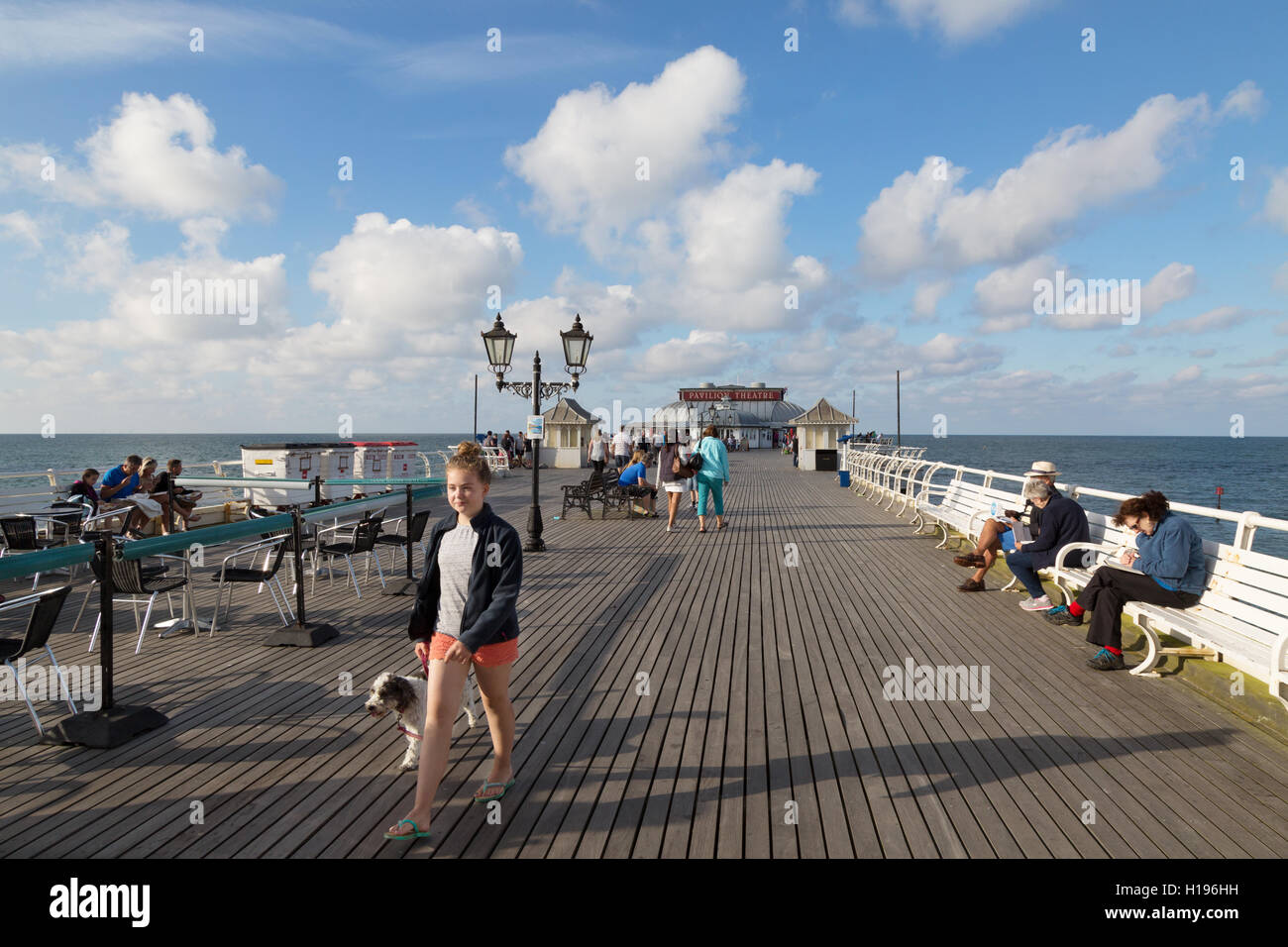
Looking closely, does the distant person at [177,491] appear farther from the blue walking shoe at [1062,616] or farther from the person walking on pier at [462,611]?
the blue walking shoe at [1062,616]

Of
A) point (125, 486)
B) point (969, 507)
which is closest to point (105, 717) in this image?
point (125, 486)

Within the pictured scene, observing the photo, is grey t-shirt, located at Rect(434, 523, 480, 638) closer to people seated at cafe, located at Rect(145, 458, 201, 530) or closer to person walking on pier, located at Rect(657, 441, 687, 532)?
people seated at cafe, located at Rect(145, 458, 201, 530)

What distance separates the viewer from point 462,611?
2.84m

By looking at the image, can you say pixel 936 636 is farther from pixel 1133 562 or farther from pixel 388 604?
pixel 388 604

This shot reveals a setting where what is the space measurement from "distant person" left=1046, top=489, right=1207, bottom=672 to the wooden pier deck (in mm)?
279

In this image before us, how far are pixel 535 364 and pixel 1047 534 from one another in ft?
22.2

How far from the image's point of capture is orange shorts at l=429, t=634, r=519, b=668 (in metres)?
2.83

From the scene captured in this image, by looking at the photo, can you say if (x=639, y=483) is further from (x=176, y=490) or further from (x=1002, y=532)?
(x=1002, y=532)

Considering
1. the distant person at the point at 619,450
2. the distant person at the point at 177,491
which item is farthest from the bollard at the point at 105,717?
the distant person at the point at 619,450

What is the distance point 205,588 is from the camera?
7.52m

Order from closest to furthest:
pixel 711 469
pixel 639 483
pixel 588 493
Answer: pixel 711 469 < pixel 588 493 < pixel 639 483

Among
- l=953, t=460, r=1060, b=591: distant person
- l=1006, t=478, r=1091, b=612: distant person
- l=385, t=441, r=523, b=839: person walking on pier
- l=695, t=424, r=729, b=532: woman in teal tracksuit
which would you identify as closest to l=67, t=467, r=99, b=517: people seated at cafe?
l=695, t=424, r=729, b=532: woman in teal tracksuit
